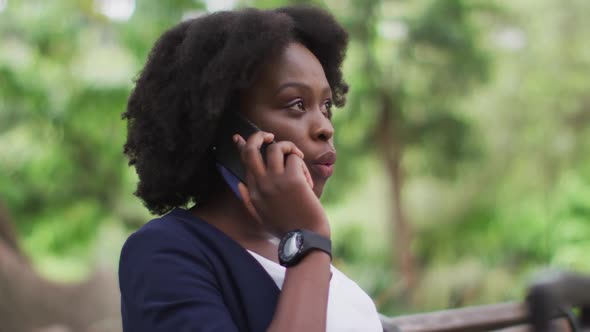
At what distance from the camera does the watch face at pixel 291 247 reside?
47.3 inches

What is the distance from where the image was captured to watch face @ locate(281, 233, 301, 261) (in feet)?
3.94

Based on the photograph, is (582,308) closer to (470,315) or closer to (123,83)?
(470,315)

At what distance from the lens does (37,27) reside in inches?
436

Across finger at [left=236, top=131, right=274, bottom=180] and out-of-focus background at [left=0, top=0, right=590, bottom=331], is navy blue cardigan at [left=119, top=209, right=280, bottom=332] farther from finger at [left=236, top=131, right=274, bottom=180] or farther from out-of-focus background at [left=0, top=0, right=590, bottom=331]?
out-of-focus background at [left=0, top=0, right=590, bottom=331]

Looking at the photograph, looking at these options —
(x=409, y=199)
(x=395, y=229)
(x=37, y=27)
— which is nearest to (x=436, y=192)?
(x=409, y=199)

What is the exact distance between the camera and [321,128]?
1.38m

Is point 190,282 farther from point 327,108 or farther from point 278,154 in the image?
point 327,108

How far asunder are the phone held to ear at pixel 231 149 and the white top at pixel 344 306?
148mm

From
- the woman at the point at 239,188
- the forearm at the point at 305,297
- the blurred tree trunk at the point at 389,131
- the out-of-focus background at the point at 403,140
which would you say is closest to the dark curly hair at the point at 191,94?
the woman at the point at 239,188

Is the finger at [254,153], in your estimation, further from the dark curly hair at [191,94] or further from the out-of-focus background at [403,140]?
the out-of-focus background at [403,140]

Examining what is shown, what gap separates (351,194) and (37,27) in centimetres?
752

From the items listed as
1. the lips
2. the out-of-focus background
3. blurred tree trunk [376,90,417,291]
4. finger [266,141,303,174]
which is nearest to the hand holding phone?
finger [266,141,303,174]

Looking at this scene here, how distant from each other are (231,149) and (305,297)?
1.20ft

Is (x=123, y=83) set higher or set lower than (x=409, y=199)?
higher
